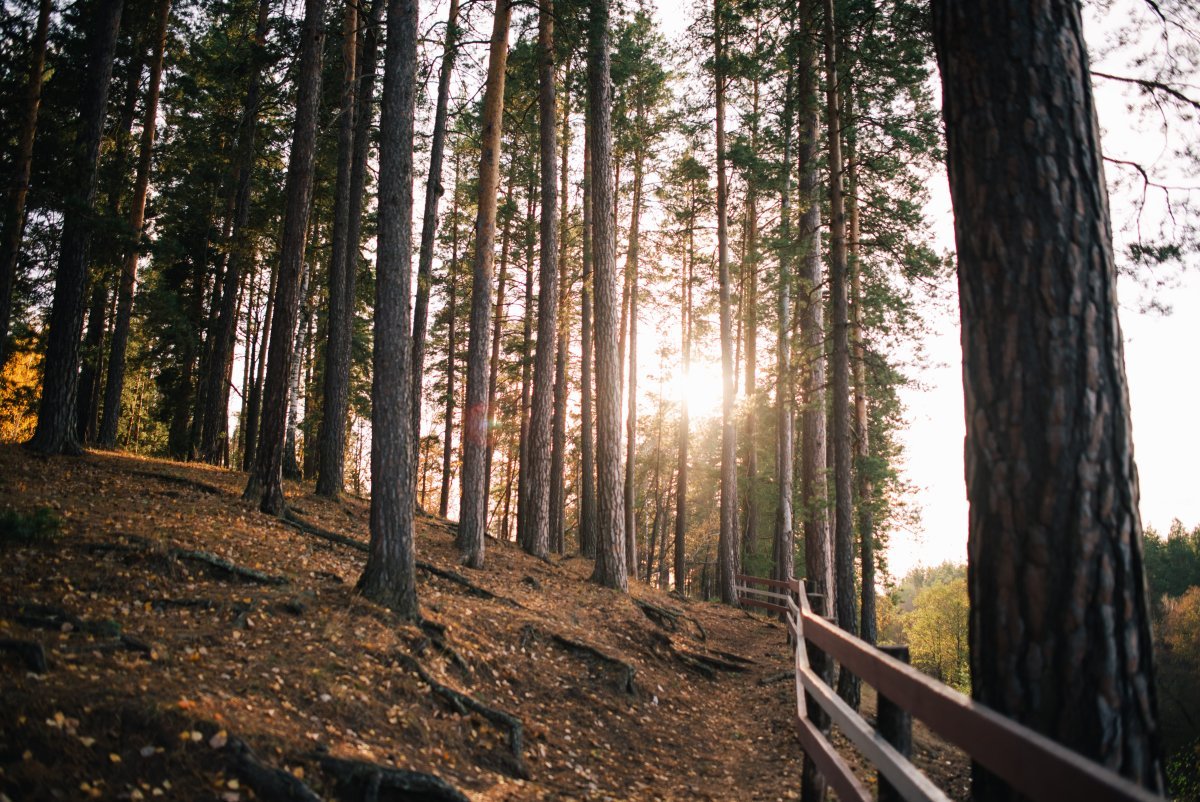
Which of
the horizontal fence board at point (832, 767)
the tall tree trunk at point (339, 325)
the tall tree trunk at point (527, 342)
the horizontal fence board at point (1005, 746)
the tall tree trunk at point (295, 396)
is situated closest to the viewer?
the horizontal fence board at point (1005, 746)

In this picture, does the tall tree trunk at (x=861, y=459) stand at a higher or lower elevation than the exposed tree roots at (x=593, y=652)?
higher

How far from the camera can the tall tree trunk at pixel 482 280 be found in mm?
10734

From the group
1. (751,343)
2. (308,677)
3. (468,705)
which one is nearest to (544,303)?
(468,705)

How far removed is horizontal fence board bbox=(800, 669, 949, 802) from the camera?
215cm

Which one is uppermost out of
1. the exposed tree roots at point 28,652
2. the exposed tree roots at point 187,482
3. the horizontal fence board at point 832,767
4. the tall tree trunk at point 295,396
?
the tall tree trunk at point 295,396

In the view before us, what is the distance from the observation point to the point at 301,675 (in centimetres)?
507

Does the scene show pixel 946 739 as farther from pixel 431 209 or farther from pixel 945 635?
pixel 945 635

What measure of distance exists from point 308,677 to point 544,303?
9.82m

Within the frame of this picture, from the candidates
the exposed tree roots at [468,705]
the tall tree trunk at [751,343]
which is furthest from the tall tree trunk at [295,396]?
the tall tree trunk at [751,343]

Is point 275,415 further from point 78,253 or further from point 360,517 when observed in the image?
point 78,253

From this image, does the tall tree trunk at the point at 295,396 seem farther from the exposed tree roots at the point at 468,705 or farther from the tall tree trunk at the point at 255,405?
the exposed tree roots at the point at 468,705

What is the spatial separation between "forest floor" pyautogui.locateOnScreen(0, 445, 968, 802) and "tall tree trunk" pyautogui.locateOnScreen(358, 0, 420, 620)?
46cm

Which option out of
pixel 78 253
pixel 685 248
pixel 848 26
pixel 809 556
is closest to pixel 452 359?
pixel 685 248

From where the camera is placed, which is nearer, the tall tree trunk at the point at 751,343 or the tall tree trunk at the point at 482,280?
the tall tree trunk at the point at 482,280
